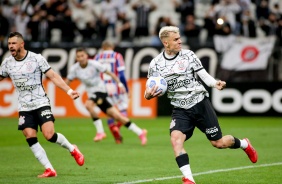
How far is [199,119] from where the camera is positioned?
32.2 ft

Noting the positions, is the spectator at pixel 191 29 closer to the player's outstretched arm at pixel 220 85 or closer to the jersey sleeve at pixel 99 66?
the jersey sleeve at pixel 99 66

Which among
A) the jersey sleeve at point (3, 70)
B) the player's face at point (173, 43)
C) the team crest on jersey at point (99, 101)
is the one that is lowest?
the team crest on jersey at point (99, 101)

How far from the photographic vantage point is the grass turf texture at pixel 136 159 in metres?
10.7

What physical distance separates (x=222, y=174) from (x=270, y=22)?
1405 centimetres

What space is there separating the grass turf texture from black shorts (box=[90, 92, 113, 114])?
0.90m

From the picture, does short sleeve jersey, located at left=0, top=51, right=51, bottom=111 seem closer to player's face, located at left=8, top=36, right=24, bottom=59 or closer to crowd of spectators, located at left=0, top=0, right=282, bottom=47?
player's face, located at left=8, top=36, right=24, bottom=59

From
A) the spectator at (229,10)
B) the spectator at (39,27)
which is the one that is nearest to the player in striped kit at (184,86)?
the spectator at (229,10)

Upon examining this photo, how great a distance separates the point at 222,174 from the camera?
11.0m

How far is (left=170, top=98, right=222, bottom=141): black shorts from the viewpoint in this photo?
9703 mm

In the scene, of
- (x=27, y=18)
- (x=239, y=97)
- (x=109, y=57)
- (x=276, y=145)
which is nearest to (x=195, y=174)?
(x=276, y=145)

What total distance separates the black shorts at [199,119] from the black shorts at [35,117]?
90.5 inches

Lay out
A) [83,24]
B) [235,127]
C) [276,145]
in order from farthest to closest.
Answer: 1. [83,24]
2. [235,127]
3. [276,145]

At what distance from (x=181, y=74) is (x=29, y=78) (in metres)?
2.71

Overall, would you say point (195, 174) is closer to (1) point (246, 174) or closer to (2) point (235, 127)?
(1) point (246, 174)
